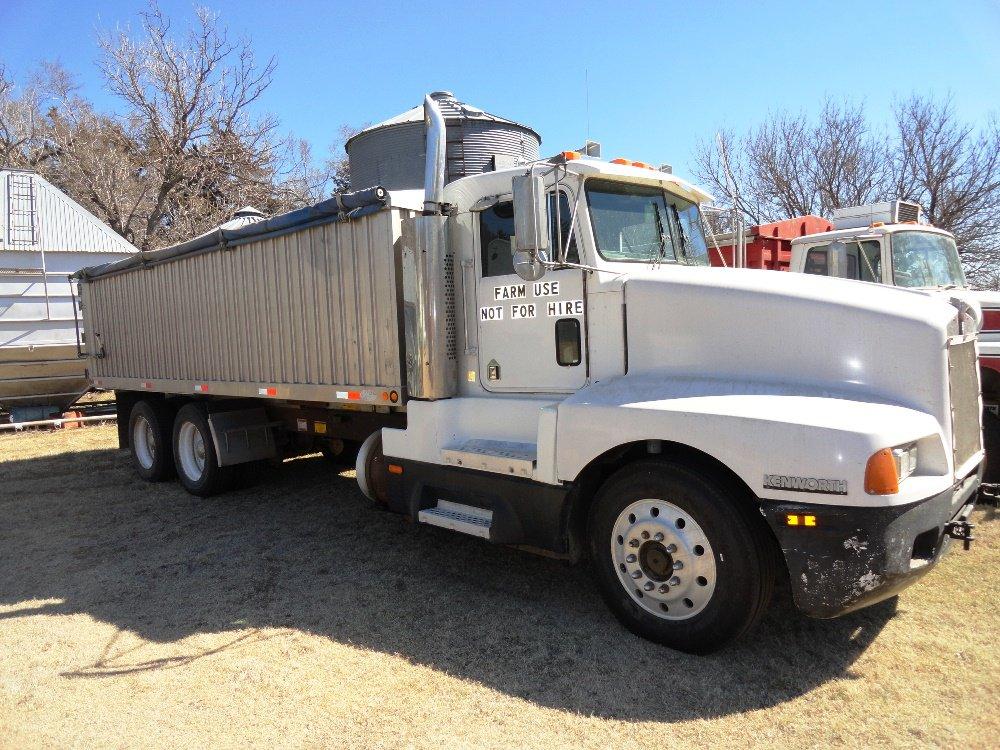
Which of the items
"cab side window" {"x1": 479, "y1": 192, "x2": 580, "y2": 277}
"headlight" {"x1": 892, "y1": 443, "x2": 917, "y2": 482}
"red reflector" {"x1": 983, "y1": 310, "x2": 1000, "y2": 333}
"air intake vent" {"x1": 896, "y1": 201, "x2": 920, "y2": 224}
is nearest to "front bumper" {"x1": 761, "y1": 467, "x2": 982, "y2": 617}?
"headlight" {"x1": 892, "y1": 443, "x2": 917, "y2": 482}

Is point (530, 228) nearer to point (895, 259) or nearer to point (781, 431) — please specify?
point (781, 431)

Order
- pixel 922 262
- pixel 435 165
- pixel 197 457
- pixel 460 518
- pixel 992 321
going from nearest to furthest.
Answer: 1. pixel 460 518
2. pixel 435 165
3. pixel 992 321
4. pixel 922 262
5. pixel 197 457

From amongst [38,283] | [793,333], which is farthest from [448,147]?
[38,283]

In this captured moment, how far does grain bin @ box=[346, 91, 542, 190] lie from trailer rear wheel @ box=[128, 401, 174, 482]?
402 cm

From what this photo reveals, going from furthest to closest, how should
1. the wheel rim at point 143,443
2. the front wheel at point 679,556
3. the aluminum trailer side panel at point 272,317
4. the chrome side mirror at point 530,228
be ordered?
the wheel rim at point 143,443 < the aluminum trailer side panel at point 272,317 < the chrome side mirror at point 530,228 < the front wheel at point 679,556

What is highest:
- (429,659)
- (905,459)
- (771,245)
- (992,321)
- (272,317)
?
(771,245)

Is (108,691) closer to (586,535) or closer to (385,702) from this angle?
(385,702)

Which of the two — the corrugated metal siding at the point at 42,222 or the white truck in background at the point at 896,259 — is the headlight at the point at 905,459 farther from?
the corrugated metal siding at the point at 42,222

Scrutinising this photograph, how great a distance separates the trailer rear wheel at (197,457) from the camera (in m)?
7.71

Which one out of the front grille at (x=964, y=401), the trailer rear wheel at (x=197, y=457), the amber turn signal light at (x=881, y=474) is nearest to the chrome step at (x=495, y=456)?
the amber turn signal light at (x=881, y=474)

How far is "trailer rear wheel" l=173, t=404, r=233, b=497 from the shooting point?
7.71 m

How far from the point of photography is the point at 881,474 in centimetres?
311

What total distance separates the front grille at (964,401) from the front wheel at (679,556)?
3.83 feet

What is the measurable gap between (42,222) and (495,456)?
42.0 ft
